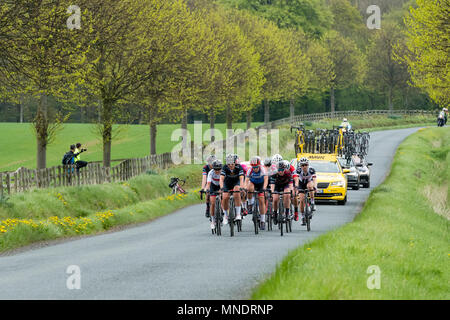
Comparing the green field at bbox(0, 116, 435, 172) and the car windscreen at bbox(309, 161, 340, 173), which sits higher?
the green field at bbox(0, 116, 435, 172)

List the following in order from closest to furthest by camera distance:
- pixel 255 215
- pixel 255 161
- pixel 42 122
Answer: pixel 255 161 < pixel 255 215 < pixel 42 122

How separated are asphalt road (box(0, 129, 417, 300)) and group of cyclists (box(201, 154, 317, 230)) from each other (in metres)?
0.73

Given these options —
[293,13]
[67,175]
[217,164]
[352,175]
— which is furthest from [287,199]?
[293,13]

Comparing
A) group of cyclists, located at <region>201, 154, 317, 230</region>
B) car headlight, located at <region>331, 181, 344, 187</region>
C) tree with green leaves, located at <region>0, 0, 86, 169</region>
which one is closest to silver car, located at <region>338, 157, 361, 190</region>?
car headlight, located at <region>331, 181, 344, 187</region>

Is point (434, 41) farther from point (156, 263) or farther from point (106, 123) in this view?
point (156, 263)

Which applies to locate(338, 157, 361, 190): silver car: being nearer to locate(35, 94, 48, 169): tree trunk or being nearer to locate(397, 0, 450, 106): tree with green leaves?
locate(397, 0, 450, 106): tree with green leaves

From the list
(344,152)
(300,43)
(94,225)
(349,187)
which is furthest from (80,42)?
(300,43)

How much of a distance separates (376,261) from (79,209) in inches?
554

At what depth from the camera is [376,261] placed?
12297 mm

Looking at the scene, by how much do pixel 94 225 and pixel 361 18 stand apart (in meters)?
94.3

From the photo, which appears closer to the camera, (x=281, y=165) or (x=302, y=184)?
(x=281, y=165)

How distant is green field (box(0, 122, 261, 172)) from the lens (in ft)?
206

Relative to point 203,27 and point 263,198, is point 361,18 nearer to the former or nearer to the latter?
point 203,27

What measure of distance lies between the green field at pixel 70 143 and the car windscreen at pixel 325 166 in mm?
31783
